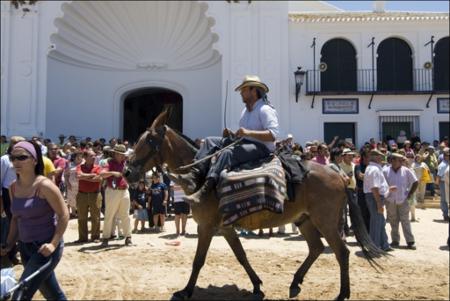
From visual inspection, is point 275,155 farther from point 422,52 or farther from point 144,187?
point 422,52

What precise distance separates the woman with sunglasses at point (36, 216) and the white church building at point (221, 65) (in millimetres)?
12900

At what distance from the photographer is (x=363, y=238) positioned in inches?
223

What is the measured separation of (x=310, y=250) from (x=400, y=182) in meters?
3.73

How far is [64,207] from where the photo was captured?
3658 millimetres

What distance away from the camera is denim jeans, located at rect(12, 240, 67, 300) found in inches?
138

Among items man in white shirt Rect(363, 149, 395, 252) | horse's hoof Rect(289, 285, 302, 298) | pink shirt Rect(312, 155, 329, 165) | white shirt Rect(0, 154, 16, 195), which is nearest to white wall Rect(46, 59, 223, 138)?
pink shirt Rect(312, 155, 329, 165)

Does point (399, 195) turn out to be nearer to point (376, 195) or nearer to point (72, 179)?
point (376, 195)

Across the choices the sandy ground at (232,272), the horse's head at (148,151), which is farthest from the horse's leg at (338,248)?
the horse's head at (148,151)

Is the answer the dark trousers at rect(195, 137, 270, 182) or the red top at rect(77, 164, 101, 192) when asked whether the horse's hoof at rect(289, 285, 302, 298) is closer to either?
the dark trousers at rect(195, 137, 270, 182)

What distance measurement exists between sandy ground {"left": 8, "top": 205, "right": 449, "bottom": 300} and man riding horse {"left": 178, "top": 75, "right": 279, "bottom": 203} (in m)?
1.49

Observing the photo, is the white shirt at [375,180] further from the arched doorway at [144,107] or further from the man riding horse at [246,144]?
the arched doorway at [144,107]

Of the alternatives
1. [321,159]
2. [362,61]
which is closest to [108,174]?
[321,159]

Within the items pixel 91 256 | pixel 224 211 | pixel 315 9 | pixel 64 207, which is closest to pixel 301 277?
pixel 224 211

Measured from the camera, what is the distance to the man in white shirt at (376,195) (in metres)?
7.95
